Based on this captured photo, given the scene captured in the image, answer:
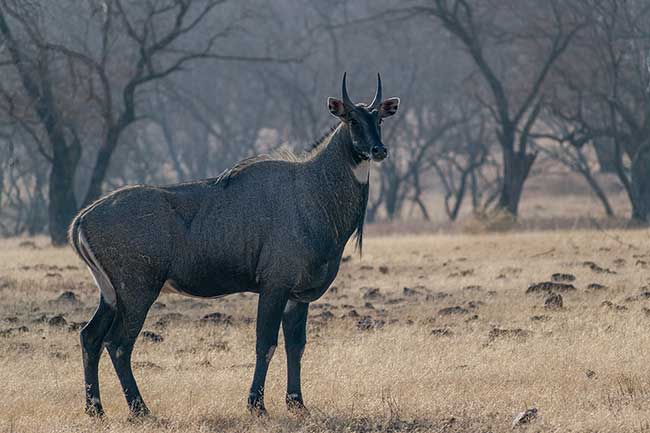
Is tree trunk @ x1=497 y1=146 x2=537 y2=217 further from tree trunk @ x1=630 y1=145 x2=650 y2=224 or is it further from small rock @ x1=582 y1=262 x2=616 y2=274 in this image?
small rock @ x1=582 y1=262 x2=616 y2=274

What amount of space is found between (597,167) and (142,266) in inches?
1915

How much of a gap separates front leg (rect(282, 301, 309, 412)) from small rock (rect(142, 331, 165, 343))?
318 cm

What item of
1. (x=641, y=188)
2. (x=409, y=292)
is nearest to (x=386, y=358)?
(x=409, y=292)

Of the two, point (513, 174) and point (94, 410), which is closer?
point (94, 410)

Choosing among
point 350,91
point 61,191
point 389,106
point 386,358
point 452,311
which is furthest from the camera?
point 350,91

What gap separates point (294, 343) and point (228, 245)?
0.95 meters

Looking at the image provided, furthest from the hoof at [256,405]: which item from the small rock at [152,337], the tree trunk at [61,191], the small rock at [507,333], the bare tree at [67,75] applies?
the tree trunk at [61,191]

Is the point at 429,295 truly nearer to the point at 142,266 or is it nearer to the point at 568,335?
the point at 568,335

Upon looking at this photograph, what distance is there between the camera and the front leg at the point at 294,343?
907 cm

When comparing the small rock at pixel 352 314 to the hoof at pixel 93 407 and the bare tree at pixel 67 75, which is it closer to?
the hoof at pixel 93 407

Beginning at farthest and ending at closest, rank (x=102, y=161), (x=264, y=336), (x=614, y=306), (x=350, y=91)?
1. (x=350, y=91)
2. (x=102, y=161)
3. (x=614, y=306)
4. (x=264, y=336)

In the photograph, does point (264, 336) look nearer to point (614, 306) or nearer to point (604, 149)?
point (614, 306)

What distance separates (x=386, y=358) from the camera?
11086 mm

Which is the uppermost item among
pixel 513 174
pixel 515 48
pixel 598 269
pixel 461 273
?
pixel 515 48
